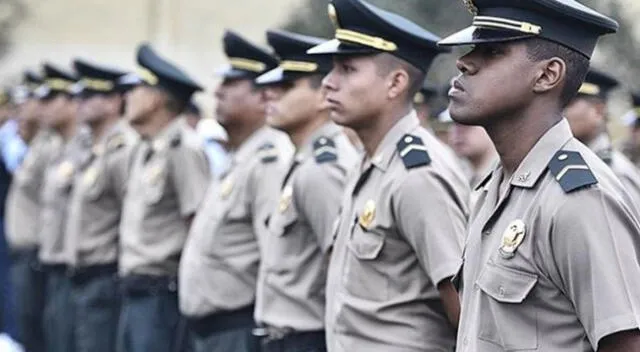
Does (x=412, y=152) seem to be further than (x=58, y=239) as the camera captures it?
No

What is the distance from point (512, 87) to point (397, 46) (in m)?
1.65

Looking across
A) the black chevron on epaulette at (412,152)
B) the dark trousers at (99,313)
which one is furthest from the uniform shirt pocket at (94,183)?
the black chevron on epaulette at (412,152)

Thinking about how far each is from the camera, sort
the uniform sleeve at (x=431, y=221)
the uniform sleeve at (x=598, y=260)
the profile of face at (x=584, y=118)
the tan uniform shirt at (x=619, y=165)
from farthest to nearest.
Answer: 1. the profile of face at (x=584, y=118)
2. the tan uniform shirt at (x=619, y=165)
3. the uniform sleeve at (x=431, y=221)
4. the uniform sleeve at (x=598, y=260)

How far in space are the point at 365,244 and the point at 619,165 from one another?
191 cm

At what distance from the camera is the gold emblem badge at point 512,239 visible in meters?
3.23

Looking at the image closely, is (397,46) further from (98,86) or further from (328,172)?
(98,86)

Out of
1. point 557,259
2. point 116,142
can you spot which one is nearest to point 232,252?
point 116,142

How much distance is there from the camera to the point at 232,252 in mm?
6414

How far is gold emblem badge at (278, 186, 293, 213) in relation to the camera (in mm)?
5652

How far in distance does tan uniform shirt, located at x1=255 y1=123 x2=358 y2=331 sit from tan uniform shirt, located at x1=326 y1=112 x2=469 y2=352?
2.63 ft

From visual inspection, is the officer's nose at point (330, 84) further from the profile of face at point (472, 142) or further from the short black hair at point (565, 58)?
the profile of face at point (472, 142)

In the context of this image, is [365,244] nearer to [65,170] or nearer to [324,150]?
[324,150]

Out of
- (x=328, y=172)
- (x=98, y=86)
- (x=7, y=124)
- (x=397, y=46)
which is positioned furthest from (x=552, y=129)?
(x=7, y=124)

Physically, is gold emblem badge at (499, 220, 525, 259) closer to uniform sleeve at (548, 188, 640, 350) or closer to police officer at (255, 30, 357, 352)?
uniform sleeve at (548, 188, 640, 350)
